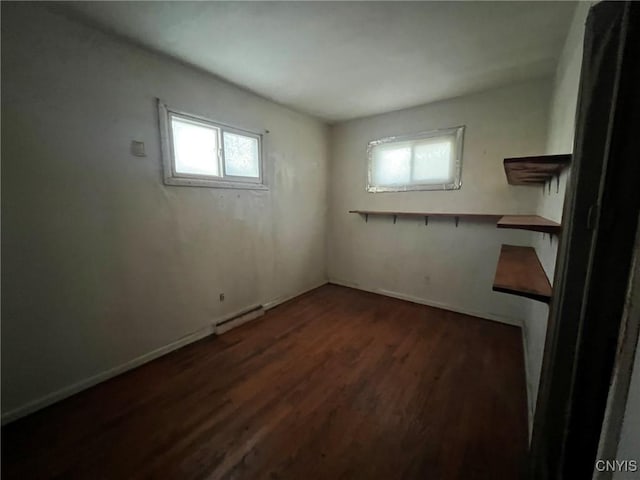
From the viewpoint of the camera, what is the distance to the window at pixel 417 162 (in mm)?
3145

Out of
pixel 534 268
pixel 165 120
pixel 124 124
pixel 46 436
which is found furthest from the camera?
pixel 165 120

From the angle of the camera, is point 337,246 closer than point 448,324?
No

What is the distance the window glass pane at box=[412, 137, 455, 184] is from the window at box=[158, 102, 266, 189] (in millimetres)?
2056

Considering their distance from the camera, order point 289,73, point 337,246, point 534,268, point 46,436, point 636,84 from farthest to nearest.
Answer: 1. point 337,246
2. point 289,73
3. point 534,268
4. point 46,436
5. point 636,84

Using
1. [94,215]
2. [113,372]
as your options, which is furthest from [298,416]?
[94,215]

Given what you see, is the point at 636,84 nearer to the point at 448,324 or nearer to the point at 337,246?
the point at 448,324

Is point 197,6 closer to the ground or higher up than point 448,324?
higher up

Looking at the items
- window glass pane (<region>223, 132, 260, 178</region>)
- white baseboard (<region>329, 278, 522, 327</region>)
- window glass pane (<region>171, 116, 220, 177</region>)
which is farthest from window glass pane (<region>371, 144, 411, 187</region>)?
window glass pane (<region>171, 116, 220, 177</region>)

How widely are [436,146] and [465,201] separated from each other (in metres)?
0.79

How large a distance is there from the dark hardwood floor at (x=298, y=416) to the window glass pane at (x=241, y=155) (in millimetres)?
1862

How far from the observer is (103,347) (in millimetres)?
2025

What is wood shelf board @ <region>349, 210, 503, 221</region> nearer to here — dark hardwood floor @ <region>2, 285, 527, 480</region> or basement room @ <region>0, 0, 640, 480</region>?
basement room @ <region>0, 0, 640, 480</region>

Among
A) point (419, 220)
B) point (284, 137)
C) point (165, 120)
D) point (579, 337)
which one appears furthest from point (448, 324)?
point (165, 120)

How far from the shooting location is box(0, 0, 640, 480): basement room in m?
0.79
